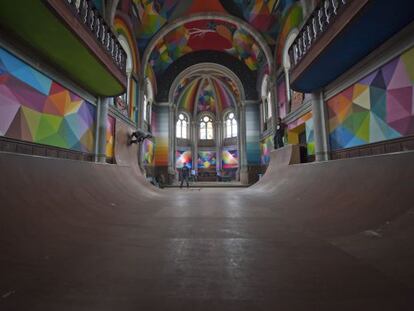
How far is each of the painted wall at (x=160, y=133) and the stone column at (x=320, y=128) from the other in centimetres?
1208

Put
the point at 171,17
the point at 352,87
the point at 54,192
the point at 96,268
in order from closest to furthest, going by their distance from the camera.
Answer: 1. the point at 96,268
2. the point at 54,192
3. the point at 352,87
4. the point at 171,17

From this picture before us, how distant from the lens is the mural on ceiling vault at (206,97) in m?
22.5

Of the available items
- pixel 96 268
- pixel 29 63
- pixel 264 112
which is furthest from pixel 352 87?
pixel 264 112

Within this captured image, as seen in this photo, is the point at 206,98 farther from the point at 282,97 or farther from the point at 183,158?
the point at 282,97

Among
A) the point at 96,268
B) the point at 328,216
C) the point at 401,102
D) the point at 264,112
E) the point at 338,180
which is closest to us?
the point at 96,268

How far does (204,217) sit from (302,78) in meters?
4.94

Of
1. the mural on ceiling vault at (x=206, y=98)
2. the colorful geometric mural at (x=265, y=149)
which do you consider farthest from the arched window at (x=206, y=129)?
the colorful geometric mural at (x=265, y=149)

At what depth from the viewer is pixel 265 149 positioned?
49.9ft

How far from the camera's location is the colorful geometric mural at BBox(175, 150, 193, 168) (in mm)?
22641

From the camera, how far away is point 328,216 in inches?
101

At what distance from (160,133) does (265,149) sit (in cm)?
840

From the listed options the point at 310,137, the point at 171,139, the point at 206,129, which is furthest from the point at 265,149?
the point at 206,129

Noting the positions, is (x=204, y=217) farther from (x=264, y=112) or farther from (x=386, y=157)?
(x=264, y=112)

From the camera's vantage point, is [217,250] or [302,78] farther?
[302,78]
